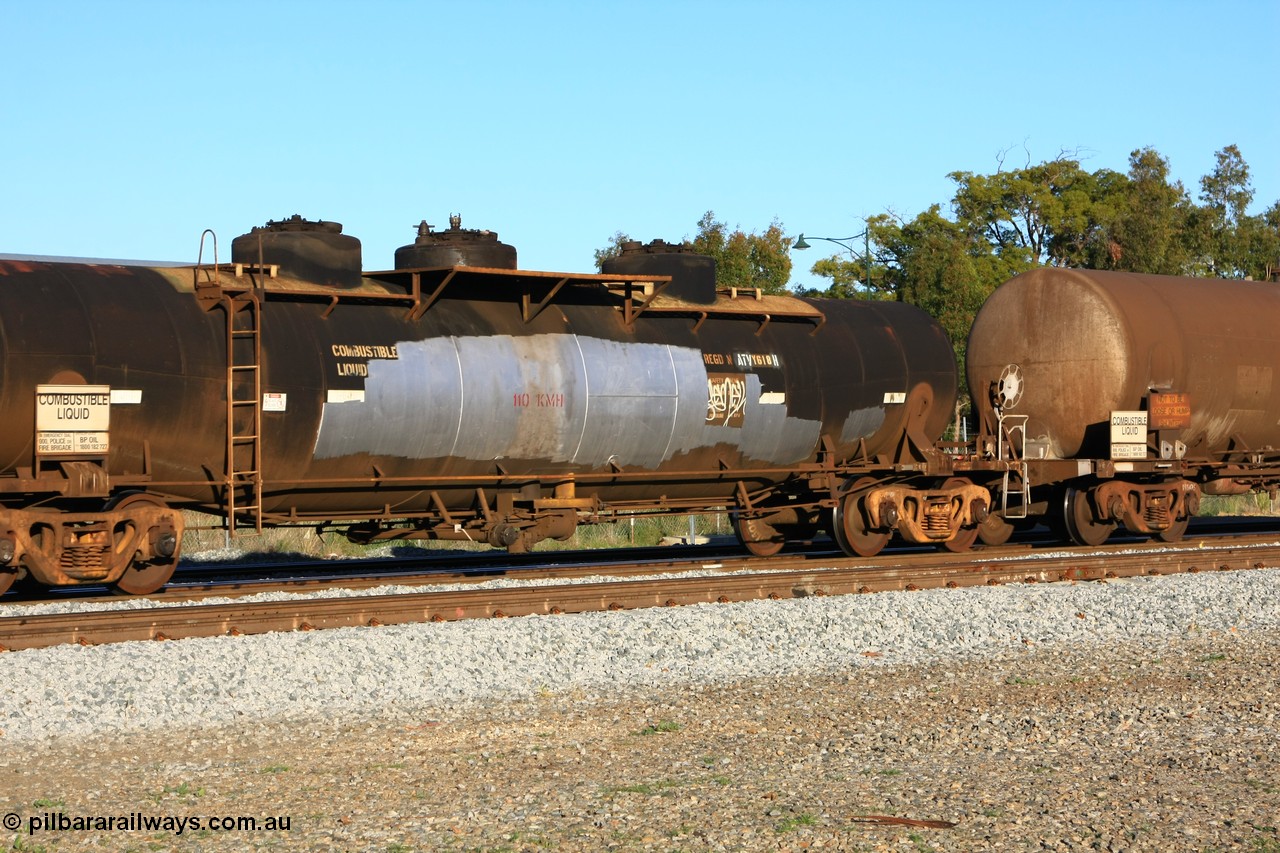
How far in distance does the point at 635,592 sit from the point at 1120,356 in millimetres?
9580

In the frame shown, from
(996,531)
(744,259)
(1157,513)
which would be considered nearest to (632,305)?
(996,531)

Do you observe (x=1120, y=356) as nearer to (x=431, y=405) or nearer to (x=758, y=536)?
(x=758, y=536)

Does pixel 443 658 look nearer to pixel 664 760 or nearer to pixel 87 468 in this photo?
pixel 664 760

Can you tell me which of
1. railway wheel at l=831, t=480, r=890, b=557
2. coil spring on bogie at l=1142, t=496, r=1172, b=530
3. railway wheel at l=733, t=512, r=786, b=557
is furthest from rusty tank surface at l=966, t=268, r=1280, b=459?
railway wheel at l=733, t=512, r=786, b=557

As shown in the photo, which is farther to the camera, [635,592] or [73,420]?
[635,592]

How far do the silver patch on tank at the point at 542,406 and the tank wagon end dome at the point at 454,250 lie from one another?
1.06 meters

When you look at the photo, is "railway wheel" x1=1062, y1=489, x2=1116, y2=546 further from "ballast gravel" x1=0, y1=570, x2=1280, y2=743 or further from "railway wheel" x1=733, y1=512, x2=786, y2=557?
"ballast gravel" x1=0, y1=570, x2=1280, y2=743

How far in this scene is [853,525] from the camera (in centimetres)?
1941

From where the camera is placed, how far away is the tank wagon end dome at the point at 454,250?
1658cm

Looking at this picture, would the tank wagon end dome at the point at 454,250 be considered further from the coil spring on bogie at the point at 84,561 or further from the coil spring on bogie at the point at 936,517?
the coil spring on bogie at the point at 936,517

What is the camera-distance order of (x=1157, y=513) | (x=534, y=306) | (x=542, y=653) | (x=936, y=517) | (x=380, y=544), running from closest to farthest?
(x=542, y=653)
(x=534, y=306)
(x=936, y=517)
(x=1157, y=513)
(x=380, y=544)

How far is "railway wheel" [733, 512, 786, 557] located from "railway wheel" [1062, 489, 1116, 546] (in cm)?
421

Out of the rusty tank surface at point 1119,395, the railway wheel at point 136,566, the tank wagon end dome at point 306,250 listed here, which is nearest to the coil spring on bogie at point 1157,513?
the rusty tank surface at point 1119,395

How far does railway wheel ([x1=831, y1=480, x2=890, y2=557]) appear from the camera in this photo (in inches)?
760
